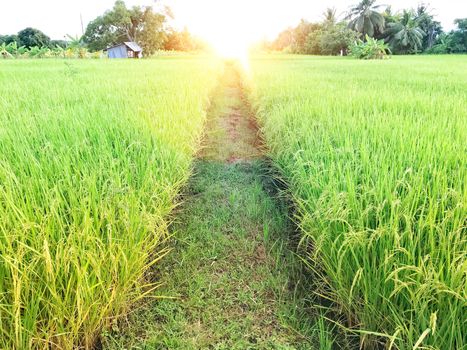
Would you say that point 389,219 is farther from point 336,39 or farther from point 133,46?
point 133,46

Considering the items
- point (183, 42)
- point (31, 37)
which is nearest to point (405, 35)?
point (183, 42)

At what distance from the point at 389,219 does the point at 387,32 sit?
3689cm

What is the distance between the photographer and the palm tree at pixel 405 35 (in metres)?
30.0

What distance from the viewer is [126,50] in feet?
107

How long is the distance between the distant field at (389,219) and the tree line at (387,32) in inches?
1074

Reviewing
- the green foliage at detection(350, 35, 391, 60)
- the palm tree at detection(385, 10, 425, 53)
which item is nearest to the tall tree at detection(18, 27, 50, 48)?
the green foliage at detection(350, 35, 391, 60)

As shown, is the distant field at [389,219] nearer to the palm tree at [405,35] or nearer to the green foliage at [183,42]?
the palm tree at [405,35]

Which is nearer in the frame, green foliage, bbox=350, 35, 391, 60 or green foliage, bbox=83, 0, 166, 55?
green foliage, bbox=350, 35, 391, 60

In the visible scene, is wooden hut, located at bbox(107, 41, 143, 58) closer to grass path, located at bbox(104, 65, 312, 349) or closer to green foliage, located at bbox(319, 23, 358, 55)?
green foliage, located at bbox(319, 23, 358, 55)

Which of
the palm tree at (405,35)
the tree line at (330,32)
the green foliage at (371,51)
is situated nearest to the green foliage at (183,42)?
the tree line at (330,32)

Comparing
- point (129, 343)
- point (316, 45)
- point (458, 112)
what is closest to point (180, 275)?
point (129, 343)

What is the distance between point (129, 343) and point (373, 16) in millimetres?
36691

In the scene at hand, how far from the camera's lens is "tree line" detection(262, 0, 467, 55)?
28906 mm

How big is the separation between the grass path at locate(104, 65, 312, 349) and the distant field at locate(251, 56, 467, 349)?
0.22m
